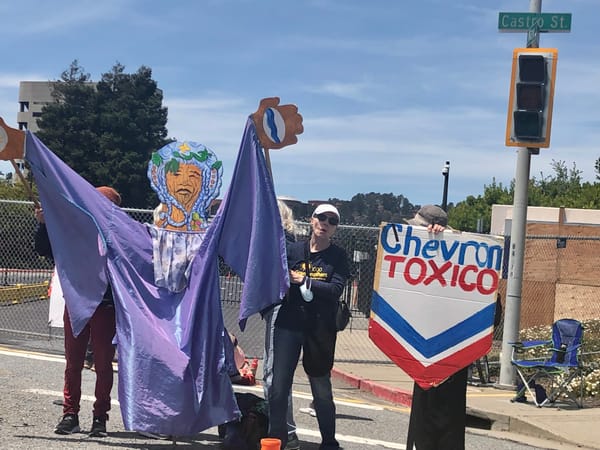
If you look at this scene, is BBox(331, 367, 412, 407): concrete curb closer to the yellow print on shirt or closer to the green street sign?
the yellow print on shirt

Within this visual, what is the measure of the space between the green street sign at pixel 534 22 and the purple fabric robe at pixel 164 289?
5.13 meters

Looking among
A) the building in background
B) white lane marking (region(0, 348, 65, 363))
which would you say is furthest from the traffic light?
the building in background

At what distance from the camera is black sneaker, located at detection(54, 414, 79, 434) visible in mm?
6254

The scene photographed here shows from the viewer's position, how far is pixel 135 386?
Result: 5727 mm

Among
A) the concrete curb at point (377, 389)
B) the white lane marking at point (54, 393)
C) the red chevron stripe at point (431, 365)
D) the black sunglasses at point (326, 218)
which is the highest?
the black sunglasses at point (326, 218)

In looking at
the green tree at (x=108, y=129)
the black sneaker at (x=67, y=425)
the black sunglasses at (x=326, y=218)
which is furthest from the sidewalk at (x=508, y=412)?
the green tree at (x=108, y=129)

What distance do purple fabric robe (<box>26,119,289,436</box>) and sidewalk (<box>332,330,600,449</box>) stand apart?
3.64m

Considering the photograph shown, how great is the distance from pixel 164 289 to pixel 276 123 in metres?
1.46

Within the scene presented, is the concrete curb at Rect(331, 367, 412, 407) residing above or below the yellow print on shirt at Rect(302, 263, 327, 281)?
below

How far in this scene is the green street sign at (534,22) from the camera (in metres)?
9.96

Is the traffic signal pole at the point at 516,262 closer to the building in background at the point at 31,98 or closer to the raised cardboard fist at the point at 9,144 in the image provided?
the raised cardboard fist at the point at 9,144

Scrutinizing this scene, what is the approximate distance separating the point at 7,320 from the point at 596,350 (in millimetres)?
9403

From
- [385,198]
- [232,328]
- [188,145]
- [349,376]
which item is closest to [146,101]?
[385,198]

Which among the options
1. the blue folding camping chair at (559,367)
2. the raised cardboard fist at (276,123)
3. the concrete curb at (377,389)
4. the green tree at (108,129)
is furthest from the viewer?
the green tree at (108,129)
